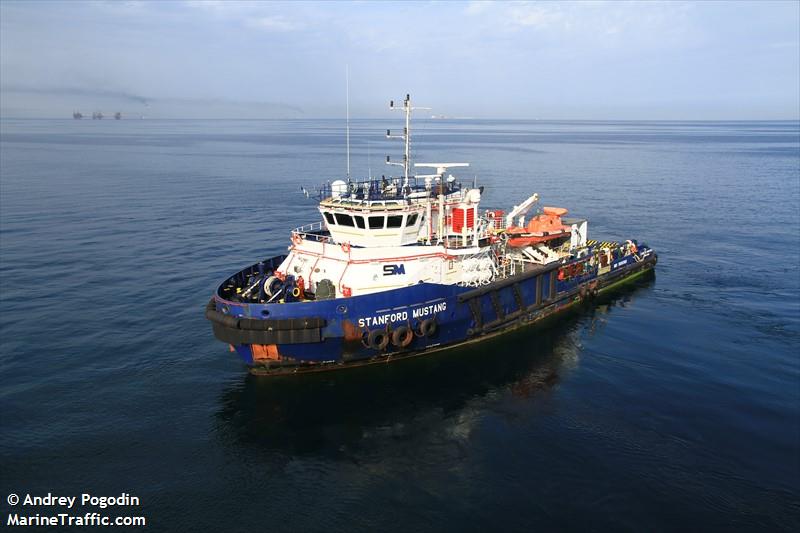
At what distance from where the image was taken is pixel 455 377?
20.5 m

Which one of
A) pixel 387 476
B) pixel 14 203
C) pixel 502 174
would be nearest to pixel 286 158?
pixel 502 174

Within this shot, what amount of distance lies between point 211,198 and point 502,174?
40029 millimetres

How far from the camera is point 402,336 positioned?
20.0m

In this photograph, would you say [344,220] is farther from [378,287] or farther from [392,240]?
[378,287]

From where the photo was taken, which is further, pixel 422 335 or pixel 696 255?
pixel 696 255

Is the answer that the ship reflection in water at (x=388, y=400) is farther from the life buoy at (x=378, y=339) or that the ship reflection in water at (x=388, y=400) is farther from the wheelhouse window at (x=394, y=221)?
the wheelhouse window at (x=394, y=221)

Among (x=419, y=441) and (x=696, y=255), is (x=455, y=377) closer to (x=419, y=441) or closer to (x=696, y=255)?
(x=419, y=441)

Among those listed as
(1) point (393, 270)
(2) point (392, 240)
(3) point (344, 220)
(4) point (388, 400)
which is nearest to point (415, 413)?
(4) point (388, 400)

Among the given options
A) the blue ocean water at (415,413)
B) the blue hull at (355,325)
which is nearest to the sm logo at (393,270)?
the blue hull at (355,325)

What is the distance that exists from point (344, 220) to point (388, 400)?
24.1 feet

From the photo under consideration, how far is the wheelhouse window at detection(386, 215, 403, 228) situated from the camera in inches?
826

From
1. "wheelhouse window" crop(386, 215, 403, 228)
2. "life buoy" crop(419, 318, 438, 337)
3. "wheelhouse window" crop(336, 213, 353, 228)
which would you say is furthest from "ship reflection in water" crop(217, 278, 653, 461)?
"wheelhouse window" crop(336, 213, 353, 228)

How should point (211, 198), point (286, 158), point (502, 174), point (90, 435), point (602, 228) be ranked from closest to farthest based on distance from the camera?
point (90, 435)
point (602, 228)
point (211, 198)
point (502, 174)
point (286, 158)

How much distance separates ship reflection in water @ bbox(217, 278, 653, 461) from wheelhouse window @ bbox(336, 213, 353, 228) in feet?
18.9
